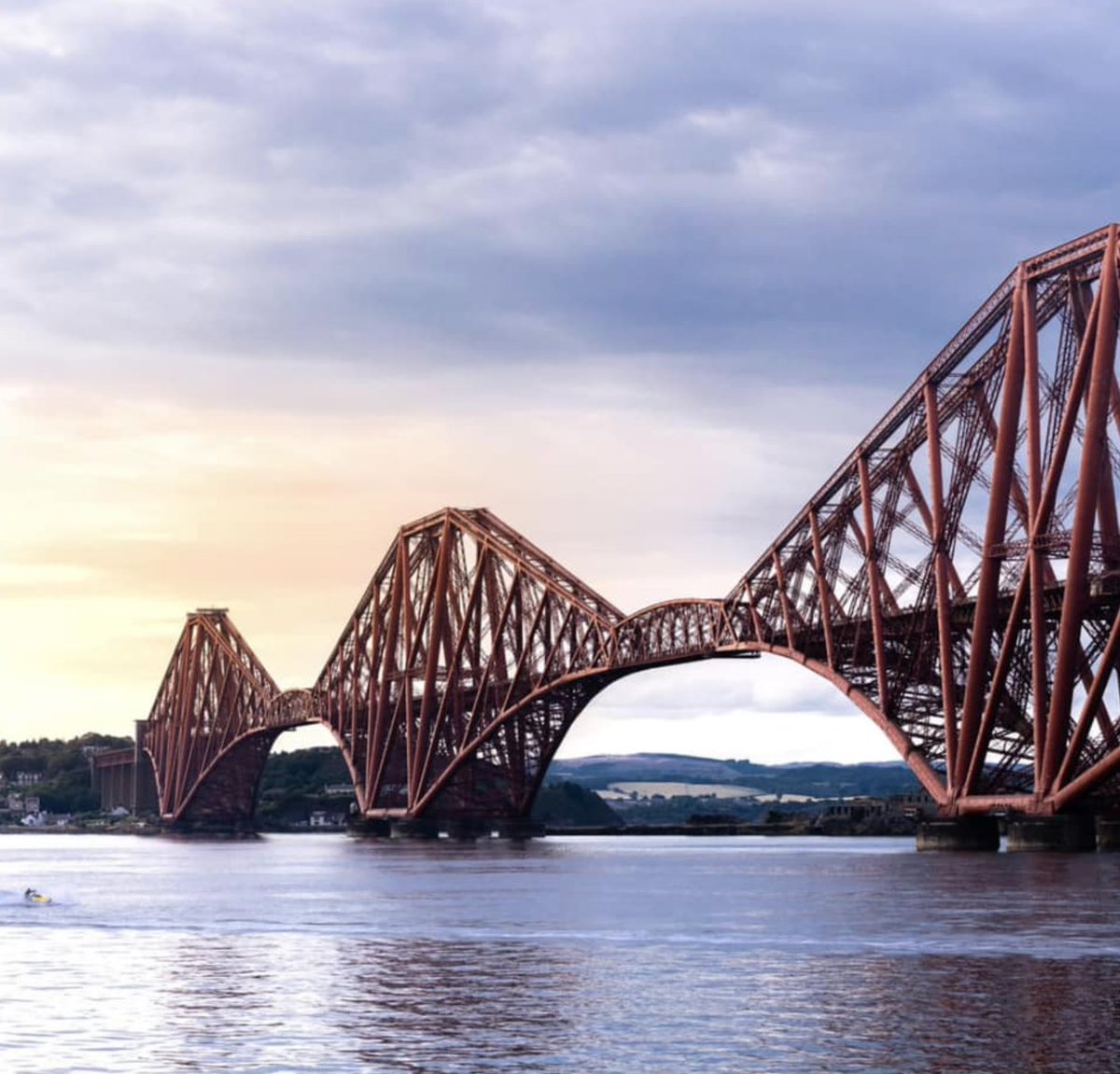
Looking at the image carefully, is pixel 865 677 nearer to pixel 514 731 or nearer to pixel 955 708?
pixel 955 708

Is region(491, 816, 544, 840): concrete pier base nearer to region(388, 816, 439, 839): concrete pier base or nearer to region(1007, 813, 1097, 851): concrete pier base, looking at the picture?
region(388, 816, 439, 839): concrete pier base

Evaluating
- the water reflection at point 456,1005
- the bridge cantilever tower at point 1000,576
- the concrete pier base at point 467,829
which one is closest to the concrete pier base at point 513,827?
the concrete pier base at point 467,829

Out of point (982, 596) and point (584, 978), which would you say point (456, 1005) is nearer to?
point (584, 978)

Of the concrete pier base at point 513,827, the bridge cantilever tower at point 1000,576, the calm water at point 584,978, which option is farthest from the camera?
the concrete pier base at point 513,827

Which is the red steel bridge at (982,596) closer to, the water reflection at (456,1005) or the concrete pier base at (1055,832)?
→ the concrete pier base at (1055,832)

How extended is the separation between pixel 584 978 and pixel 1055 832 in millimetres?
56189

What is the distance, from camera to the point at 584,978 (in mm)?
45812

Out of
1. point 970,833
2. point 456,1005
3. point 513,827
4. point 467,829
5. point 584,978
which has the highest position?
point 513,827

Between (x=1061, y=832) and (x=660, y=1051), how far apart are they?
217ft

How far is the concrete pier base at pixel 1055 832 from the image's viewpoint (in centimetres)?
9688

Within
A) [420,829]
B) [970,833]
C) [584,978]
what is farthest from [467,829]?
[584,978]

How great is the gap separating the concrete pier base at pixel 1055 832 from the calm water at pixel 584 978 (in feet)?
28.8

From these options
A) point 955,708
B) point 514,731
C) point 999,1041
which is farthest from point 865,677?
point 999,1041

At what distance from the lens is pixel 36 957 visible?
178 feet
